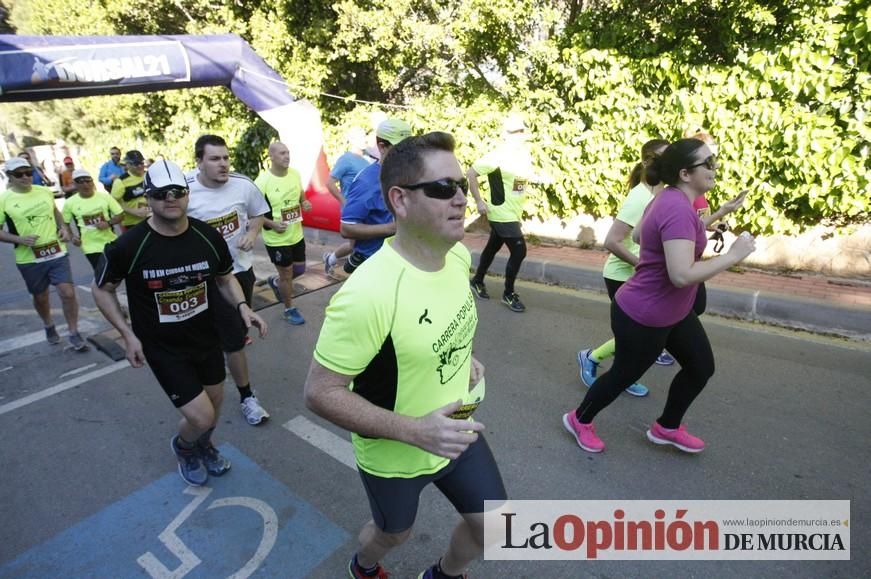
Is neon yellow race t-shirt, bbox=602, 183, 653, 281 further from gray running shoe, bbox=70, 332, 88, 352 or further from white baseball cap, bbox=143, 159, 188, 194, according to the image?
gray running shoe, bbox=70, 332, 88, 352

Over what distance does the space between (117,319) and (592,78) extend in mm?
7003

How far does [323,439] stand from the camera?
359 centimetres

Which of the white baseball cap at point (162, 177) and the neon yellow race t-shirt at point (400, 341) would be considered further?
the white baseball cap at point (162, 177)

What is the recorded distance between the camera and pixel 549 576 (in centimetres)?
246

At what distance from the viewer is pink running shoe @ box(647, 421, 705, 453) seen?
3229 mm

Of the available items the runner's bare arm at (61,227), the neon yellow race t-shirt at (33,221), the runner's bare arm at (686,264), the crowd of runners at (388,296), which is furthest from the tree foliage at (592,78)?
the neon yellow race t-shirt at (33,221)

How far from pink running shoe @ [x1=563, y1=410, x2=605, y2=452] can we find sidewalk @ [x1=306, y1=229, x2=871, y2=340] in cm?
302

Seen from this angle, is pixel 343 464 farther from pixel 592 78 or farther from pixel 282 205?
pixel 592 78

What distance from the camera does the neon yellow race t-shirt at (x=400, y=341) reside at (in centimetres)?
155

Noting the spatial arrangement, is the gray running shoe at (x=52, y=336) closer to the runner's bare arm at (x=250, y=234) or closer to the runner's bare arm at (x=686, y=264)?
the runner's bare arm at (x=250, y=234)

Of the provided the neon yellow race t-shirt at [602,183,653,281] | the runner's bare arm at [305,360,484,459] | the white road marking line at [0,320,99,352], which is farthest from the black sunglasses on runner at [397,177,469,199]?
the white road marking line at [0,320,99,352]

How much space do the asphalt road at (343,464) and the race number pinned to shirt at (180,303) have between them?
111cm

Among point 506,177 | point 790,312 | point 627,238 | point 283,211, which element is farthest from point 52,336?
point 790,312

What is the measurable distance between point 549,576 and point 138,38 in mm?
9256
